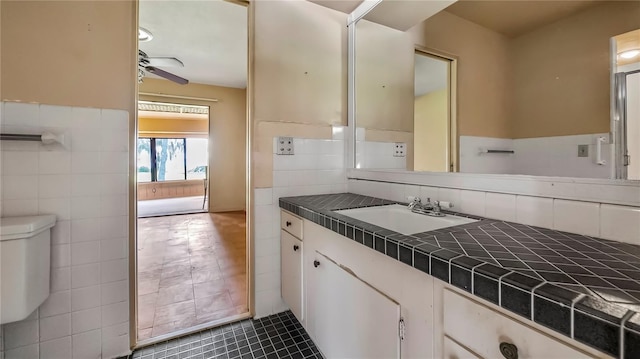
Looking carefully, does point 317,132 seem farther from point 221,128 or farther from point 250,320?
point 221,128

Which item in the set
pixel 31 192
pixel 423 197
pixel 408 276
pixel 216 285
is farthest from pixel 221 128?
pixel 408 276

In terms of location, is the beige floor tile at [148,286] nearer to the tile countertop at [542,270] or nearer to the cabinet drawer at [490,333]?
the tile countertop at [542,270]

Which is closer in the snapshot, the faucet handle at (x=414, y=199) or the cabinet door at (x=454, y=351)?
the cabinet door at (x=454, y=351)

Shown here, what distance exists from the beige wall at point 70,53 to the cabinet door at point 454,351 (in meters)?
1.76

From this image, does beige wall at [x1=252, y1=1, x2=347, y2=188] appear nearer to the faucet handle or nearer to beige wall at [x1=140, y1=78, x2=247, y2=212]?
the faucet handle

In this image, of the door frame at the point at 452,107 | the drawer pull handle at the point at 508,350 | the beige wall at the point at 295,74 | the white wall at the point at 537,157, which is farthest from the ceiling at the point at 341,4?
the drawer pull handle at the point at 508,350

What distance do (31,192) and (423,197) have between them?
196 centimetres

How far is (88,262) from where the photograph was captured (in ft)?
4.42

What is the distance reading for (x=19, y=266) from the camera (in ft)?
3.57

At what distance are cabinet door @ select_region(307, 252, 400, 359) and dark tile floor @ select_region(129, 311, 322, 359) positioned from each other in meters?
0.23

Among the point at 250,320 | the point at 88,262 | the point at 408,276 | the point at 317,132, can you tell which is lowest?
the point at 250,320

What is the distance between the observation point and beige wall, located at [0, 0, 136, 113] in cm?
120

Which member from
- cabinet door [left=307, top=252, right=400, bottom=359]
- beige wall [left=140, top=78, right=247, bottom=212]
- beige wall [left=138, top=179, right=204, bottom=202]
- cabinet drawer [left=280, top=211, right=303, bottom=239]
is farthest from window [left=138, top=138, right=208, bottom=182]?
cabinet door [left=307, top=252, right=400, bottom=359]

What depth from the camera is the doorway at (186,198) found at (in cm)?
189
